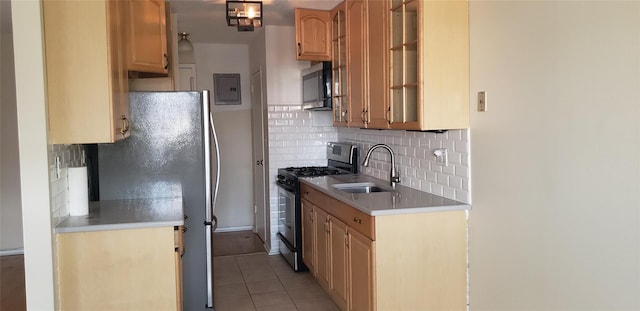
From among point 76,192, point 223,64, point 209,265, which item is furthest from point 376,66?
point 223,64

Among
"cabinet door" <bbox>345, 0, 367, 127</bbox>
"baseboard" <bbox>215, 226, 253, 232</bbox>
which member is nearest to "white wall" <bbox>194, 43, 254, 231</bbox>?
"baseboard" <bbox>215, 226, 253, 232</bbox>

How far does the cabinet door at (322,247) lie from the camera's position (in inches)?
154

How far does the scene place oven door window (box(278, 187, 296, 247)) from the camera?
481 centimetres

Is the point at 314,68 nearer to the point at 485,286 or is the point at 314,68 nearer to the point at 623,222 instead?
the point at 485,286

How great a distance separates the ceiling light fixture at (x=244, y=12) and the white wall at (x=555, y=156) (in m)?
1.44

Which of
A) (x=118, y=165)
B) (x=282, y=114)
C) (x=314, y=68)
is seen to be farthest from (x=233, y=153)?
(x=118, y=165)

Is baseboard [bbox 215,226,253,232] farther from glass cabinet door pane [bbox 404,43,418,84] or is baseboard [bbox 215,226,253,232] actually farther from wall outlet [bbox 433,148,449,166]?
→ glass cabinet door pane [bbox 404,43,418,84]

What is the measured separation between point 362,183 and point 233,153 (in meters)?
2.96

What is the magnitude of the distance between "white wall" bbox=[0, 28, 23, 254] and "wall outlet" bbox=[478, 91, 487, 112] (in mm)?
5291

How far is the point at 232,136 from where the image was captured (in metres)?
6.68

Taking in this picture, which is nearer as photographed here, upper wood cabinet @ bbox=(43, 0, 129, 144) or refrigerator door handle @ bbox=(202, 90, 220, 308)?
upper wood cabinet @ bbox=(43, 0, 129, 144)

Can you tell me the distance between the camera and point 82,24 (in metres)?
2.55

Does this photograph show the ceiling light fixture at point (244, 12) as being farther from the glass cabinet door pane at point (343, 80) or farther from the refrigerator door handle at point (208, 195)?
the glass cabinet door pane at point (343, 80)

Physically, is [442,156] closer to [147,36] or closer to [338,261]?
Answer: [338,261]
